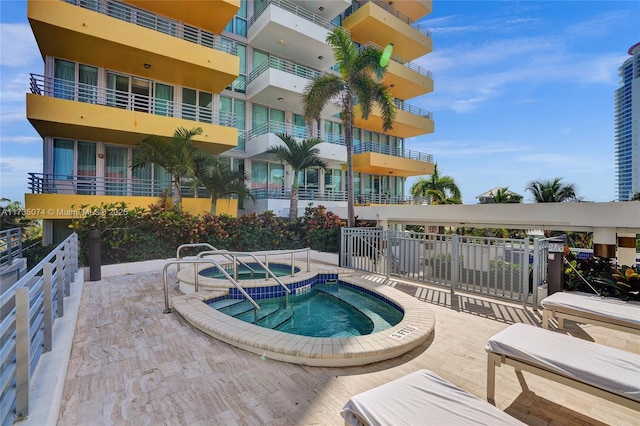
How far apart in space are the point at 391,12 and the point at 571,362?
29.1 meters

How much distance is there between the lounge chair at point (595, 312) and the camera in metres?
3.96

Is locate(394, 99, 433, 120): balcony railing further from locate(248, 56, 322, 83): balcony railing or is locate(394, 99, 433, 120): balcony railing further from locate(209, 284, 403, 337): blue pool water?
locate(209, 284, 403, 337): blue pool water

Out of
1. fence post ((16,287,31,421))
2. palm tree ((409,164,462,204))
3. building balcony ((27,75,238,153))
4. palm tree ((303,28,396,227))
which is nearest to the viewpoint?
fence post ((16,287,31,421))

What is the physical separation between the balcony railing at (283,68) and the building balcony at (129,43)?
8.65ft

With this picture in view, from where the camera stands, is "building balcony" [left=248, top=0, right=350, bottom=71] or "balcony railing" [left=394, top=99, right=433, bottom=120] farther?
"balcony railing" [left=394, top=99, right=433, bottom=120]

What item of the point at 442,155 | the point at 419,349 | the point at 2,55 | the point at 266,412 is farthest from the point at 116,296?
the point at 442,155

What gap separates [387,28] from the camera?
22.9 m

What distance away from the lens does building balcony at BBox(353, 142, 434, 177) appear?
71.8 ft

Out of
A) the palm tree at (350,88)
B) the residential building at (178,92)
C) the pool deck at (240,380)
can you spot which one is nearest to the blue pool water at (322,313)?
the pool deck at (240,380)

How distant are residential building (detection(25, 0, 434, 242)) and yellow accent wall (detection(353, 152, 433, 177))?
15cm

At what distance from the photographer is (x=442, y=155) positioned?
91.7 ft

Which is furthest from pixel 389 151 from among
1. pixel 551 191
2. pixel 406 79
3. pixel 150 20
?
pixel 150 20

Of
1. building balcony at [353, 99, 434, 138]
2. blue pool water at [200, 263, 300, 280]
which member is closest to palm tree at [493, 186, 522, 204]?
building balcony at [353, 99, 434, 138]

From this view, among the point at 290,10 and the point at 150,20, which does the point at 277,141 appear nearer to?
the point at 150,20
